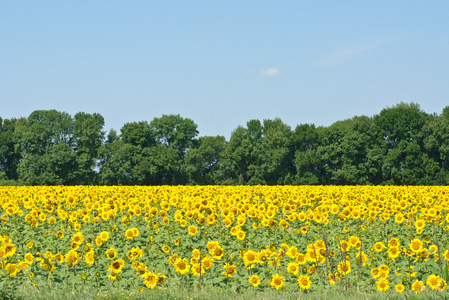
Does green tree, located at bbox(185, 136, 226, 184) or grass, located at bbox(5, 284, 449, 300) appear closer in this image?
grass, located at bbox(5, 284, 449, 300)

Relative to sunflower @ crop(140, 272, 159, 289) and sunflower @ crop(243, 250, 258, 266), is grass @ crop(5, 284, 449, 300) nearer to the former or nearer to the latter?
sunflower @ crop(140, 272, 159, 289)

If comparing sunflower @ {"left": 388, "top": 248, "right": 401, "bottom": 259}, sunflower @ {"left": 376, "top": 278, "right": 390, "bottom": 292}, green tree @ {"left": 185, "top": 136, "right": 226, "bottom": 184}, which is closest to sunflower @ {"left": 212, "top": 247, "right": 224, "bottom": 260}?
sunflower @ {"left": 376, "top": 278, "right": 390, "bottom": 292}

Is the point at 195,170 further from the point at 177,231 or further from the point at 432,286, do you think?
the point at 432,286

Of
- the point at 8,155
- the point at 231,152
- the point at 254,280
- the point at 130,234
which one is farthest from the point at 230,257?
the point at 8,155

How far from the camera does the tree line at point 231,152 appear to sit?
210 feet

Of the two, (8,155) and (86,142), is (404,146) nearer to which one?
(86,142)

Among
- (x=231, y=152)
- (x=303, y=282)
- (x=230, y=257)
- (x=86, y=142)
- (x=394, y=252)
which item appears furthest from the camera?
(x=231, y=152)

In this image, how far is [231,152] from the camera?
70875 millimetres

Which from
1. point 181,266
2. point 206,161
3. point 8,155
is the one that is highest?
point 8,155

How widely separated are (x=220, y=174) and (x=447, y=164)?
1234 inches

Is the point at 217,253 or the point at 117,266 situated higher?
the point at 217,253

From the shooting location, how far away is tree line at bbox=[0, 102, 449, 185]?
2515 inches

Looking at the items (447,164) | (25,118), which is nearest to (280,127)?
(447,164)

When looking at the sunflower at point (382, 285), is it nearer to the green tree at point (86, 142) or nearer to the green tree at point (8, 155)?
the green tree at point (86, 142)
